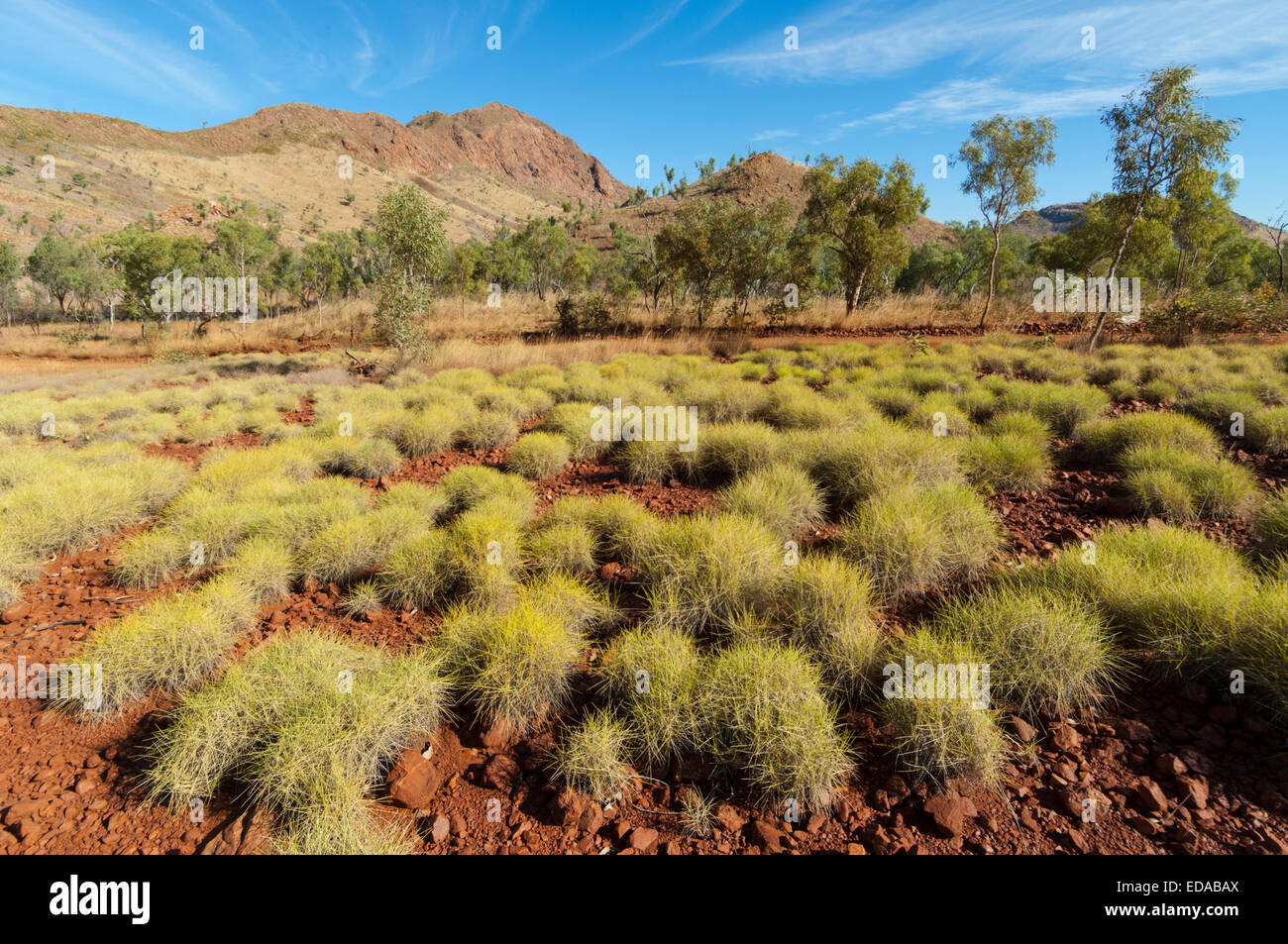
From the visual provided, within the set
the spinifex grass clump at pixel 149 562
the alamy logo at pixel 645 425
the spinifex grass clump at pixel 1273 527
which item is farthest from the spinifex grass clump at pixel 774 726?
the spinifex grass clump at pixel 149 562

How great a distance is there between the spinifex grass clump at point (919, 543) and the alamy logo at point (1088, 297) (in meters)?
12.1

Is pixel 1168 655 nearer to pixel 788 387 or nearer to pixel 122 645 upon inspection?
pixel 122 645

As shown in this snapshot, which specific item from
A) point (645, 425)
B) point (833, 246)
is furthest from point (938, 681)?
point (833, 246)

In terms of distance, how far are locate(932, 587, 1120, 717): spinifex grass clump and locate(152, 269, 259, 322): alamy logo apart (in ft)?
88.7

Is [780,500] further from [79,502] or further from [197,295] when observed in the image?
[197,295]

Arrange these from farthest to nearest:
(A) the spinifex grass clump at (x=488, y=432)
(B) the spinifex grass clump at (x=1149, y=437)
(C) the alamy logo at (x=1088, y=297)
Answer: (C) the alamy logo at (x=1088, y=297)
(A) the spinifex grass clump at (x=488, y=432)
(B) the spinifex grass clump at (x=1149, y=437)

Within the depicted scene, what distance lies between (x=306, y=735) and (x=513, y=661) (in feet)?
2.97

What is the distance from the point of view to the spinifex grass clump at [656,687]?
7.48 feet

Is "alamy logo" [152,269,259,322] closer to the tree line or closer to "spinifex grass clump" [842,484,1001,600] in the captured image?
the tree line

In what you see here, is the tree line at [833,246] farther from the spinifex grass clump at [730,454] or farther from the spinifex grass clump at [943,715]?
the spinifex grass clump at [943,715]

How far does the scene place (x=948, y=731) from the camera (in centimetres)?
211

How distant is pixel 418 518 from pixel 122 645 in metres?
1.94
